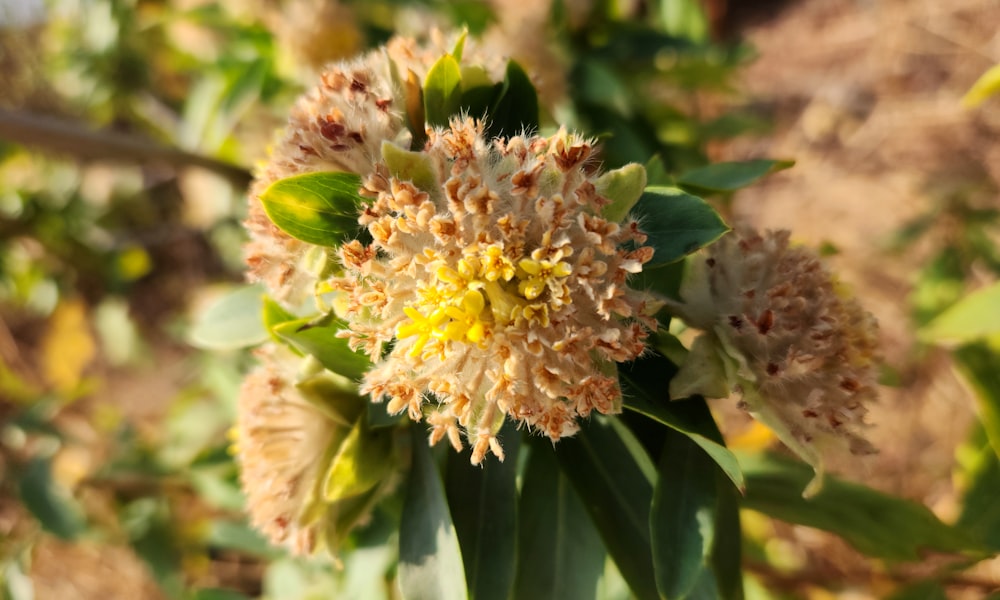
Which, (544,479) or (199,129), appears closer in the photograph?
(544,479)

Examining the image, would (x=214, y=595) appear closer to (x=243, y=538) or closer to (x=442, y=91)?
(x=243, y=538)

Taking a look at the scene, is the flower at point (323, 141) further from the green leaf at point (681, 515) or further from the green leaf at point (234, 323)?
the green leaf at point (681, 515)

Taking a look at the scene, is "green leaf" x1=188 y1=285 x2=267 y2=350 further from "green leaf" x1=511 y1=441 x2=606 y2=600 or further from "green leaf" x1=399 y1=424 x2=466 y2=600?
"green leaf" x1=511 y1=441 x2=606 y2=600

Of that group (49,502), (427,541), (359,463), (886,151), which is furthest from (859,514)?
(886,151)

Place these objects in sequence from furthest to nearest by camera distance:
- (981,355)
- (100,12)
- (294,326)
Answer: (100,12)
(981,355)
(294,326)

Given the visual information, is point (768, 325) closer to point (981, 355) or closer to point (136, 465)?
point (981, 355)

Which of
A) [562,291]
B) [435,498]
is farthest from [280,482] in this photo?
[562,291]

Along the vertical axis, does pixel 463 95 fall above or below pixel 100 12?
below
